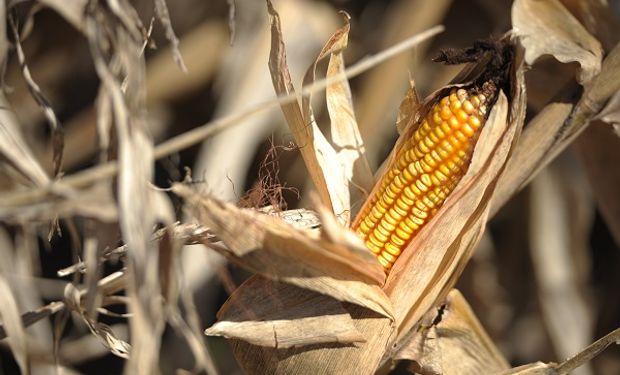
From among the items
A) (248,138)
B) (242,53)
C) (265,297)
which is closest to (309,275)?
(265,297)

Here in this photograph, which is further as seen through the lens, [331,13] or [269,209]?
[331,13]

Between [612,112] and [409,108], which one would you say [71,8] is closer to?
[409,108]

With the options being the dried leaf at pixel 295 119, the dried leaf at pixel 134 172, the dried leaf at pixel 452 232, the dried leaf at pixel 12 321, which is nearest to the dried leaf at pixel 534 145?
the dried leaf at pixel 452 232

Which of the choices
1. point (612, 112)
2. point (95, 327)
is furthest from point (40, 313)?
point (612, 112)

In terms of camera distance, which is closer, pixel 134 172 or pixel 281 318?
pixel 134 172

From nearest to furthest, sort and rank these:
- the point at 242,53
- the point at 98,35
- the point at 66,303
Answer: the point at 98,35 < the point at 66,303 < the point at 242,53

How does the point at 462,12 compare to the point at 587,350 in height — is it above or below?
above

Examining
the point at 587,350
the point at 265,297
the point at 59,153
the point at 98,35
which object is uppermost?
the point at 98,35

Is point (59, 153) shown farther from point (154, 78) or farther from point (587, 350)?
point (154, 78)
